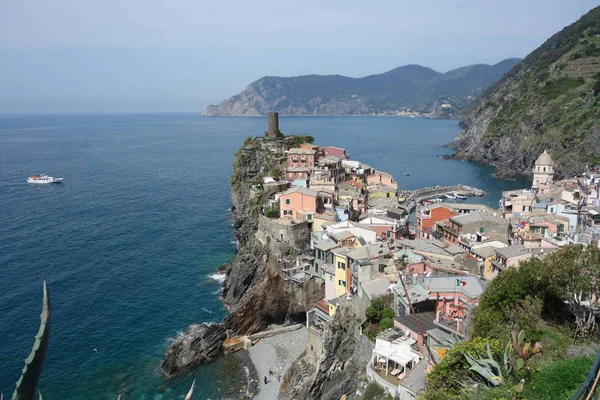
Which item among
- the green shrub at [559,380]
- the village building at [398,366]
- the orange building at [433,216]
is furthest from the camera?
the orange building at [433,216]

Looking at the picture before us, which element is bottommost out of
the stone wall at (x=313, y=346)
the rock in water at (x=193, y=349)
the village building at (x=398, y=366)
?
the rock in water at (x=193, y=349)

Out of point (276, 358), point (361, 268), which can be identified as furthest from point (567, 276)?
point (276, 358)

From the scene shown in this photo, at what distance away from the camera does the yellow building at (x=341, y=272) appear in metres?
30.4

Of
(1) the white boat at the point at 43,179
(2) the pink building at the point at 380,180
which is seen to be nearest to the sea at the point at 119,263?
(1) the white boat at the point at 43,179

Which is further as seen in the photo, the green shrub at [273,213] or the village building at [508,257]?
the green shrub at [273,213]

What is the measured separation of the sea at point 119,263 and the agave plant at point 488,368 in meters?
12.2

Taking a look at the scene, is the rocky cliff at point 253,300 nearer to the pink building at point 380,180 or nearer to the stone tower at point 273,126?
the pink building at point 380,180

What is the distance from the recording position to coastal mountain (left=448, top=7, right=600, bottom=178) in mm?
82688

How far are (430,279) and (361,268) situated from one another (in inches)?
181

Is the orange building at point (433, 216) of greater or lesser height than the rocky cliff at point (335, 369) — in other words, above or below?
above

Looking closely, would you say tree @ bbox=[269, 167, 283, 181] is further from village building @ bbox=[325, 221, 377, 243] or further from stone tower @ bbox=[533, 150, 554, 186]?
stone tower @ bbox=[533, 150, 554, 186]

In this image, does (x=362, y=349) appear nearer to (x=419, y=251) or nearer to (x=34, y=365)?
(x=419, y=251)

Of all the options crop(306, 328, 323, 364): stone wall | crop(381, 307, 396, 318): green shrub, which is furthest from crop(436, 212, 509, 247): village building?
crop(306, 328, 323, 364): stone wall

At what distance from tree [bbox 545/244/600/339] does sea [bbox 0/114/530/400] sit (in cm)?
1683
